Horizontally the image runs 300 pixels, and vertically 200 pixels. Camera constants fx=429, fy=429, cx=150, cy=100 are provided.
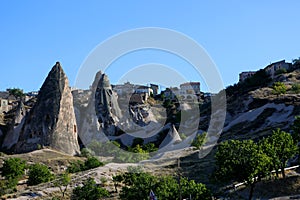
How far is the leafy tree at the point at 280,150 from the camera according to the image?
121 feet

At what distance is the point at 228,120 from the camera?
87.6 meters

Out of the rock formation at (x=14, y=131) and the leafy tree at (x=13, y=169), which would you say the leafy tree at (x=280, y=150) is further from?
the rock formation at (x=14, y=131)

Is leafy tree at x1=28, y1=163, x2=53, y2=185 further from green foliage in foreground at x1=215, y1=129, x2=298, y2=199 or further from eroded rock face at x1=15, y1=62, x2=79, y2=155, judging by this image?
green foliage in foreground at x1=215, y1=129, x2=298, y2=199

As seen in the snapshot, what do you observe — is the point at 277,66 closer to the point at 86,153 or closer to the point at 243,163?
the point at 86,153

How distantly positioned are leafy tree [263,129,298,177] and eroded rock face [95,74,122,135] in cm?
6167

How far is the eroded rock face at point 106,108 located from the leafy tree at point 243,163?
2470 inches

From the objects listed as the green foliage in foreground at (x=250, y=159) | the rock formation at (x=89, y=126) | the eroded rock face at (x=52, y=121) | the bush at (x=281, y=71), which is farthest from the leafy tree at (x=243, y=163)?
the bush at (x=281, y=71)

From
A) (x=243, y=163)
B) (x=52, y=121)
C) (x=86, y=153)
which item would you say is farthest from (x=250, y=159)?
(x=52, y=121)

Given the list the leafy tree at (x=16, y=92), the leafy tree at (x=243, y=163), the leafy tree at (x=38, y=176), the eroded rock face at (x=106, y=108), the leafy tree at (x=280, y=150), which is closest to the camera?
the leafy tree at (x=243, y=163)

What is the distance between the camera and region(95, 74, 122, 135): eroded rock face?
97.6 m

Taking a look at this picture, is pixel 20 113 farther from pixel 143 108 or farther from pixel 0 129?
pixel 143 108

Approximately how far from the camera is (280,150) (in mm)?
37906

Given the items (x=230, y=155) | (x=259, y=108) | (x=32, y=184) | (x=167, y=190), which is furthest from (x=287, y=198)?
(x=259, y=108)

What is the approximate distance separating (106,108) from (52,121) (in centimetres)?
2213
